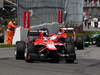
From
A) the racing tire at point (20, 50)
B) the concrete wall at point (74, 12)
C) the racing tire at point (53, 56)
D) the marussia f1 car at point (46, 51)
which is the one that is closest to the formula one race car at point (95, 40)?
the concrete wall at point (74, 12)

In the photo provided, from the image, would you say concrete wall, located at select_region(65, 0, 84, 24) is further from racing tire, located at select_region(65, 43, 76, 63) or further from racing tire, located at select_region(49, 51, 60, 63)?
racing tire, located at select_region(49, 51, 60, 63)

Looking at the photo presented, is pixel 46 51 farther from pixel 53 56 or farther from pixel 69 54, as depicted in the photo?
pixel 69 54

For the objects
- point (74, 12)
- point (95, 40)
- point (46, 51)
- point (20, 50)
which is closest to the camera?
point (46, 51)

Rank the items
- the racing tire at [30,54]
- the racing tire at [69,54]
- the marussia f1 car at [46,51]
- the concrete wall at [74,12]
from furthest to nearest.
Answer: the concrete wall at [74,12] < the racing tire at [69,54] < the marussia f1 car at [46,51] < the racing tire at [30,54]

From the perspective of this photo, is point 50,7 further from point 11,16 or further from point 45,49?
point 45,49

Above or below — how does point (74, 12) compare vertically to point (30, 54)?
above

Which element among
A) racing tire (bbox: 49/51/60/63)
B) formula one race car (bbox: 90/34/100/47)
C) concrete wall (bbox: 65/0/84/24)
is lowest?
formula one race car (bbox: 90/34/100/47)

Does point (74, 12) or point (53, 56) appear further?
point (74, 12)

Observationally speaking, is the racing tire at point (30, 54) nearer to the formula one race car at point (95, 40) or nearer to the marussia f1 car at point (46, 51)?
the marussia f1 car at point (46, 51)

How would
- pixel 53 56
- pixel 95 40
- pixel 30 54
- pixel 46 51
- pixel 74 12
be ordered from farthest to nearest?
pixel 74 12 < pixel 95 40 < pixel 46 51 < pixel 53 56 < pixel 30 54

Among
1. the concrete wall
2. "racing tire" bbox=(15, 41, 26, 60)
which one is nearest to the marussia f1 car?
"racing tire" bbox=(15, 41, 26, 60)

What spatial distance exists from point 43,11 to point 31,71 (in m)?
21.4

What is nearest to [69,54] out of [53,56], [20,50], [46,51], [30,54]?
[53,56]

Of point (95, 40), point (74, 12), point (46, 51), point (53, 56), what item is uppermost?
point (74, 12)
